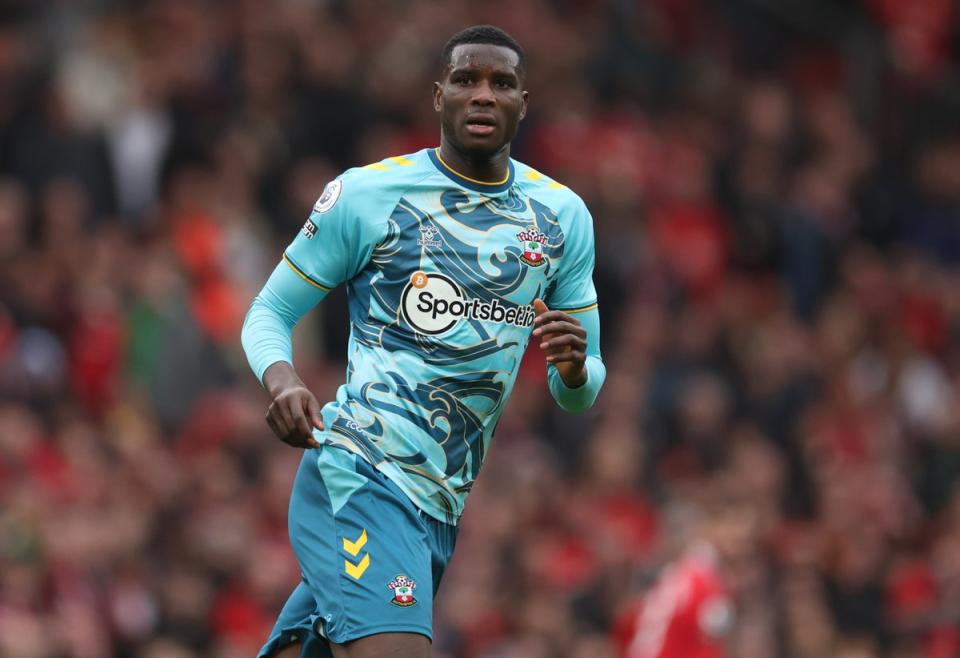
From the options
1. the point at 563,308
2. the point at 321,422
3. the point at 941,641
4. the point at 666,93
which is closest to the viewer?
the point at 321,422

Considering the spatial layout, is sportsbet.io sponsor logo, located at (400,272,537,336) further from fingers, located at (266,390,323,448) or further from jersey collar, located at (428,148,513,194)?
fingers, located at (266,390,323,448)

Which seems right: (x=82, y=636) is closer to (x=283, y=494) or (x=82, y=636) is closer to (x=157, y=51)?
(x=283, y=494)

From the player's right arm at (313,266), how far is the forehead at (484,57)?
1.62ft

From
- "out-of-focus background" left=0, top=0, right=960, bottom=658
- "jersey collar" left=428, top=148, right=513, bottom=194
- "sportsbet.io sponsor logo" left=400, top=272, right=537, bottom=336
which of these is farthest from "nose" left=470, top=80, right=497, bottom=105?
"out-of-focus background" left=0, top=0, right=960, bottom=658

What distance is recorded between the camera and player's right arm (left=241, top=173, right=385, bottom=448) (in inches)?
231

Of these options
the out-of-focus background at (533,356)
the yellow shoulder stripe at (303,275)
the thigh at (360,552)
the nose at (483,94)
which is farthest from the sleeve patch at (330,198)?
the out-of-focus background at (533,356)

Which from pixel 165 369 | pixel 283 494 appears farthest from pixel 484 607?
pixel 165 369

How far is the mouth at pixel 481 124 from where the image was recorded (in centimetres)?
A: 596

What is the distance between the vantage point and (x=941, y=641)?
43.0ft

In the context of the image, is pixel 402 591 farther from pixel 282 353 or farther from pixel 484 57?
pixel 484 57

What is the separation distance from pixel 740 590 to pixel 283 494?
3.05 m

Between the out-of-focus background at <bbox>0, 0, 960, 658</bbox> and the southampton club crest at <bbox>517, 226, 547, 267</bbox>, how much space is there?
5.26m

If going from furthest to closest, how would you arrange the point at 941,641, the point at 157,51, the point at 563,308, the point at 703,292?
1. the point at 703,292
2. the point at 157,51
3. the point at 941,641
4. the point at 563,308

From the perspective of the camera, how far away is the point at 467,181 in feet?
19.8
